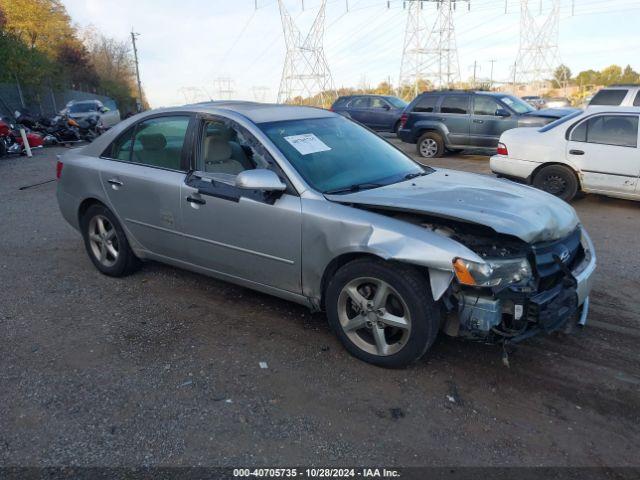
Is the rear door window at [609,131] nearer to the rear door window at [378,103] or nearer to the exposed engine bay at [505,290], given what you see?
the exposed engine bay at [505,290]

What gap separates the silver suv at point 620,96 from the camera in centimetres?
1209

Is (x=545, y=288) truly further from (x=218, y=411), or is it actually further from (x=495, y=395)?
(x=218, y=411)

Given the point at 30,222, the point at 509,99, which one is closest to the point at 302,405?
the point at 30,222

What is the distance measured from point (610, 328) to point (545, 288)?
1.11 metres

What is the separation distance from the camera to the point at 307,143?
3.90 metres

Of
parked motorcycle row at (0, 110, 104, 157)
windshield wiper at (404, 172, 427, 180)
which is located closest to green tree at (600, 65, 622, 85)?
parked motorcycle row at (0, 110, 104, 157)

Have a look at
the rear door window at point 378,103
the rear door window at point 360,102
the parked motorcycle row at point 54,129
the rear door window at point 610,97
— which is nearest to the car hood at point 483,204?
the rear door window at point 610,97

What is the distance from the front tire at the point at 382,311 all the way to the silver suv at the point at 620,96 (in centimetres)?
1135

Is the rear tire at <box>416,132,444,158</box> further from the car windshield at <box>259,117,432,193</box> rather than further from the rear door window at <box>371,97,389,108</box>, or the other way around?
the car windshield at <box>259,117,432,193</box>

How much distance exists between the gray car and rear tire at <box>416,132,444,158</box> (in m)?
9.31

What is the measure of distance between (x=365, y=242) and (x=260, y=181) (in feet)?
2.71

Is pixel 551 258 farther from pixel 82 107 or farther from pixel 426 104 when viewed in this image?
pixel 82 107

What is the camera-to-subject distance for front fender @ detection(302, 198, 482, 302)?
2941mm

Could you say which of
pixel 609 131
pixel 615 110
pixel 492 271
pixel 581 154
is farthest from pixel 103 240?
pixel 615 110
